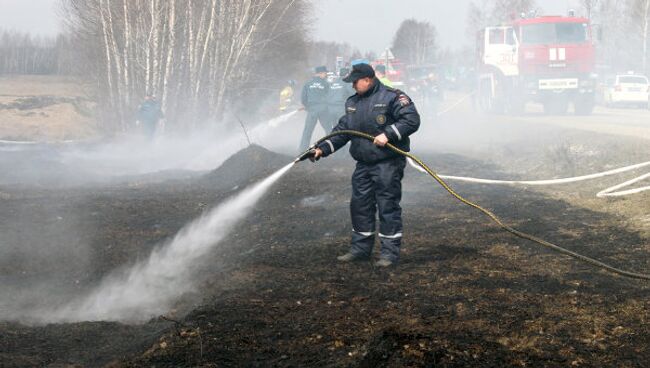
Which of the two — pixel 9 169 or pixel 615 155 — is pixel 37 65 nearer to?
pixel 9 169

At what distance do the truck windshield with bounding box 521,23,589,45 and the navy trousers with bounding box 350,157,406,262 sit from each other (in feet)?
70.6

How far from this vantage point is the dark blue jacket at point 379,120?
639 cm

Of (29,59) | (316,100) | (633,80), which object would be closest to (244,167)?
(316,100)

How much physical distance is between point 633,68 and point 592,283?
2357 inches

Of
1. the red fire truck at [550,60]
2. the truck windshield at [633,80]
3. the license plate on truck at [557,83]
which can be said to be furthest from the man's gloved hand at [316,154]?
the truck windshield at [633,80]

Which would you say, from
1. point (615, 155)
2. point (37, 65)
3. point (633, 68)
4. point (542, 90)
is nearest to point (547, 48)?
point (542, 90)

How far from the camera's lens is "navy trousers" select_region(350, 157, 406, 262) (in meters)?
6.50

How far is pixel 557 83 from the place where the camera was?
26281mm

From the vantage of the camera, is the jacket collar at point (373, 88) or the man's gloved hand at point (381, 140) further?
the jacket collar at point (373, 88)

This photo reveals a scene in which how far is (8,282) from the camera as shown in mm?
7078

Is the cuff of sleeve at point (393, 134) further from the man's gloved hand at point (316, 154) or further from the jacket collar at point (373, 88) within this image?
the man's gloved hand at point (316, 154)

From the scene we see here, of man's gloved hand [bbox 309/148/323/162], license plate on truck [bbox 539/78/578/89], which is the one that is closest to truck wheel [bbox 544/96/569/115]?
license plate on truck [bbox 539/78/578/89]

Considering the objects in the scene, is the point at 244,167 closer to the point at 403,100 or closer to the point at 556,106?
the point at 403,100

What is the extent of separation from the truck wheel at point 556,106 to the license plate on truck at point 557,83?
2.92 feet
